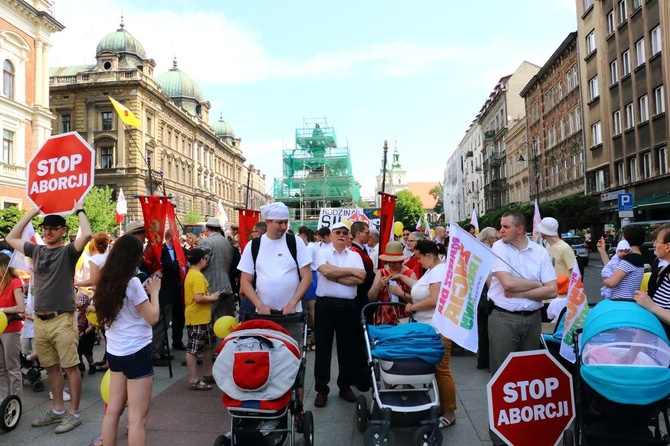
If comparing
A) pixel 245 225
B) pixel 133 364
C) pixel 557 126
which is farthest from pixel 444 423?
pixel 557 126

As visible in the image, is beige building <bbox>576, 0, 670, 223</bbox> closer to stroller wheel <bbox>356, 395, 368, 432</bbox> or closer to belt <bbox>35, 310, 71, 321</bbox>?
stroller wheel <bbox>356, 395, 368, 432</bbox>

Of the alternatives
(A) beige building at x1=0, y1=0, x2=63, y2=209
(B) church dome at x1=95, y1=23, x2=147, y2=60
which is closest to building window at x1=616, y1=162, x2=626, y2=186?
(A) beige building at x1=0, y1=0, x2=63, y2=209

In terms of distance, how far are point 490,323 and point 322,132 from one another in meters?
50.0

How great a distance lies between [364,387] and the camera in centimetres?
585

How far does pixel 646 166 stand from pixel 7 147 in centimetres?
3726

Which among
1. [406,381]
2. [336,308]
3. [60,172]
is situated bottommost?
[406,381]

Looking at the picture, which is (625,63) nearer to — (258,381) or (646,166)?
(646,166)

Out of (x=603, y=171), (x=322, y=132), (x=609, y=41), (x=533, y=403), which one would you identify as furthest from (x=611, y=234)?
(x=322, y=132)

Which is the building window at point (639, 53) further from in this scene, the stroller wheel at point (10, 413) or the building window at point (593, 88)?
the stroller wheel at point (10, 413)

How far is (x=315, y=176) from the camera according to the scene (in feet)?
171

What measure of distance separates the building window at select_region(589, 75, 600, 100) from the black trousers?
32.6 metres

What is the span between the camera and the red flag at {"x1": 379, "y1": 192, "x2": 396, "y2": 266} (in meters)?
8.05

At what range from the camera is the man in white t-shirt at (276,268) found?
5.08 metres

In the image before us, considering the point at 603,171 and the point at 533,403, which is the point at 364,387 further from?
the point at 603,171
